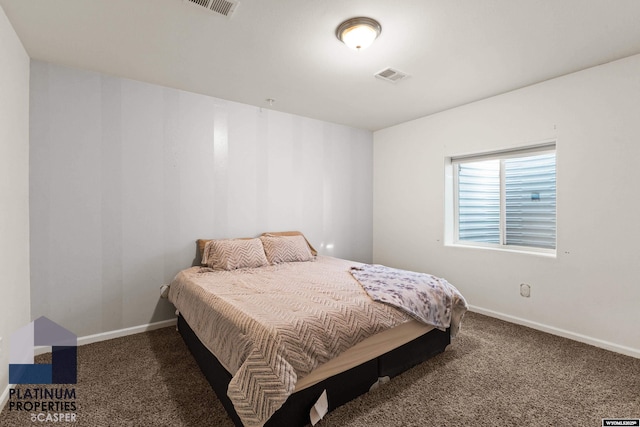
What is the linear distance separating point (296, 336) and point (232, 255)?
1.60 meters

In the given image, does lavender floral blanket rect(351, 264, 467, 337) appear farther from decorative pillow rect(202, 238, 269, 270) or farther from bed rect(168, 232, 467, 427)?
decorative pillow rect(202, 238, 269, 270)

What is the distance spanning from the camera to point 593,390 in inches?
75.7

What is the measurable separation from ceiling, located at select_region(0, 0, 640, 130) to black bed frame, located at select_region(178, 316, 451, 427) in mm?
2176

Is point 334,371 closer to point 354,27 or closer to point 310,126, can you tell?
point 354,27

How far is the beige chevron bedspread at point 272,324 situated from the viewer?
1.42 metres

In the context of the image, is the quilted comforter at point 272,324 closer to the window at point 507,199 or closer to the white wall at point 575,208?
the white wall at point 575,208

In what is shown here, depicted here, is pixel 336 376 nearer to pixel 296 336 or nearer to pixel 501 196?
pixel 296 336

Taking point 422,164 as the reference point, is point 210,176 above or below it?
below

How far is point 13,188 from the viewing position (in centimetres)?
207

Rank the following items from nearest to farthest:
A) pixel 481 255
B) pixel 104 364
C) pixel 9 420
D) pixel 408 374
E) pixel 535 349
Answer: pixel 9 420 < pixel 408 374 < pixel 104 364 < pixel 535 349 < pixel 481 255

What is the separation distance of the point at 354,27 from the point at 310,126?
82.0 inches

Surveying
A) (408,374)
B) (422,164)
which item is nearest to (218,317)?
(408,374)

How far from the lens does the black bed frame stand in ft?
5.10

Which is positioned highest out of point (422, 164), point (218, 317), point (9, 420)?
point (422, 164)
